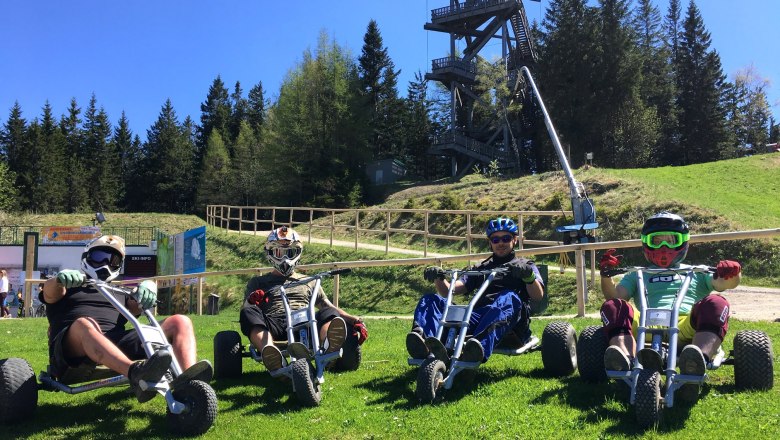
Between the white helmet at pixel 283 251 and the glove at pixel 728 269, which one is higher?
the white helmet at pixel 283 251

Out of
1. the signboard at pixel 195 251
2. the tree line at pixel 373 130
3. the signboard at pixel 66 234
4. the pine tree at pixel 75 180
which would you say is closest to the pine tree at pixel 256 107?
the tree line at pixel 373 130

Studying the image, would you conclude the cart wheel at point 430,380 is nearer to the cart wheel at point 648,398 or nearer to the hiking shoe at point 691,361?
the cart wheel at point 648,398

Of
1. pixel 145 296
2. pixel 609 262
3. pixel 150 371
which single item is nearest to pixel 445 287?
pixel 609 262

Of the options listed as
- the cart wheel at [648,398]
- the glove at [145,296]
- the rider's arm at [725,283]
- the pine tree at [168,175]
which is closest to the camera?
the cart wheel at [648,398]

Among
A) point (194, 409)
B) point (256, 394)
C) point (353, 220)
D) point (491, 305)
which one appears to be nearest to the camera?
point (194, 409)

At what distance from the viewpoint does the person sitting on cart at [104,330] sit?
392 cm

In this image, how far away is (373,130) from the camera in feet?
155

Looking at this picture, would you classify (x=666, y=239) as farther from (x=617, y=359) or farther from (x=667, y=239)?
(x=617, y=359)

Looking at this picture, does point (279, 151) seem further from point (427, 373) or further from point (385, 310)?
point (427, 373)

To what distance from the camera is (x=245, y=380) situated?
5816 mm

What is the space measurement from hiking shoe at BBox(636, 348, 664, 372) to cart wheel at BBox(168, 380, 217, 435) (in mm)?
2712

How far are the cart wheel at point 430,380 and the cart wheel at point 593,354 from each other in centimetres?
114

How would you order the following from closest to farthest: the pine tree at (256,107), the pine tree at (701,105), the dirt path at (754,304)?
the dirt path at (754,304), the pine tree at (701,105), the pine tree at (256,107)

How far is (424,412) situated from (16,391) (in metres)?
2.83
